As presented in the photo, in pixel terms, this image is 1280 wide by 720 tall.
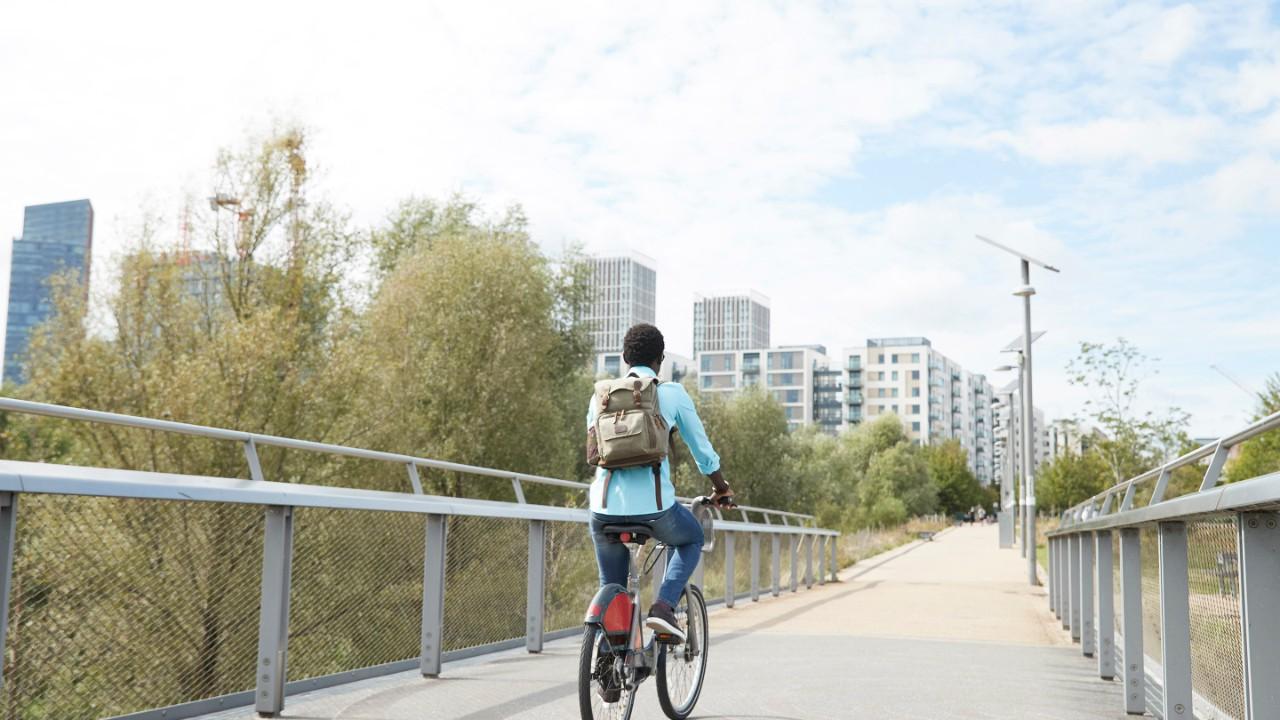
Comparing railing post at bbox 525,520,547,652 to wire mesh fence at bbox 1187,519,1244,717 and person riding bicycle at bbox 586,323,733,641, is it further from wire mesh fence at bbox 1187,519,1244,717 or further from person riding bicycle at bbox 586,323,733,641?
wire mesh fence at bbox 1187,519,1244,717

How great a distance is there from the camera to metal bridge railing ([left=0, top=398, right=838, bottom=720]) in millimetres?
4879

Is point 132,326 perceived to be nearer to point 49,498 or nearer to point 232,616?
point 232,616

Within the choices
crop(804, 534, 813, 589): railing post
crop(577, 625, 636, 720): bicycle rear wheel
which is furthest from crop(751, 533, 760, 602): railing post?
crop(577, 625, 636, 720): bicycle rear wheel

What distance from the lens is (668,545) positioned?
5.54 m

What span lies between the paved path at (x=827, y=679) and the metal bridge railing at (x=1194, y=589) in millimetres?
489

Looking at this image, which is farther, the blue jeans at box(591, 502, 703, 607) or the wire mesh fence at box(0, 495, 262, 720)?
the blue jeans at box(591, 502, 703, 607)


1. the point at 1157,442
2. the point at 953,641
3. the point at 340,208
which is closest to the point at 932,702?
the point at 953,641

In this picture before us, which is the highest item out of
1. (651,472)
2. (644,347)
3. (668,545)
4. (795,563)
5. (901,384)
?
(901,384)

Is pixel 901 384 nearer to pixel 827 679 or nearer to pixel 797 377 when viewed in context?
pixel 797 377

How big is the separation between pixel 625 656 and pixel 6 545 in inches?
96.6

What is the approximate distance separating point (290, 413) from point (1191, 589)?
66.3 feet

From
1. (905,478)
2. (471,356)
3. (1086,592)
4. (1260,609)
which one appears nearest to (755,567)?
(1086,592)

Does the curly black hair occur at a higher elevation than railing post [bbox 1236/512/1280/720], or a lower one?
higher

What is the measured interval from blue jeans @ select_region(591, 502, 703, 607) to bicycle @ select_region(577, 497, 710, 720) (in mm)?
40
